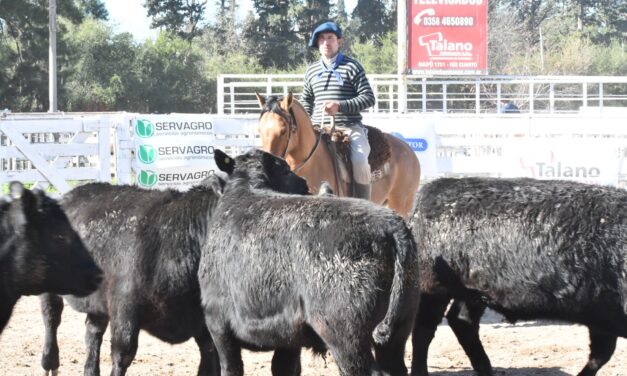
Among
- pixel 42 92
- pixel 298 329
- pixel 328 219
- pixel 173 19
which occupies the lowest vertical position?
pixel 298 329

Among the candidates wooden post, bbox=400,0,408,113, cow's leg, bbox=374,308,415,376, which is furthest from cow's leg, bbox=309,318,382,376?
wooden post, bbox=400,0,408,113

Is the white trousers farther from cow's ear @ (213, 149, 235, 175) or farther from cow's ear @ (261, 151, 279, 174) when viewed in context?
cow's ear @ (213, 149, 235, 175)

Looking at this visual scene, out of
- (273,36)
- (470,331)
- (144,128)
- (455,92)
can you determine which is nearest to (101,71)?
(273,36)

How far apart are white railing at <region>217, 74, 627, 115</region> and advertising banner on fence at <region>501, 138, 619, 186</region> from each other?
6.98 m

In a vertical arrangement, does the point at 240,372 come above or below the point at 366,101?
below

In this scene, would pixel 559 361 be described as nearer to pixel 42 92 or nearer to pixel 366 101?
pixel 366 101

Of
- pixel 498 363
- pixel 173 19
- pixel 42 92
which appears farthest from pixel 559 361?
pixel 173 19

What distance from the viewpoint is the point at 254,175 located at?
6461 mm

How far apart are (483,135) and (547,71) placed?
38685 millimetres

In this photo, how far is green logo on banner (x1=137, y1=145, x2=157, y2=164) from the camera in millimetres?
16547

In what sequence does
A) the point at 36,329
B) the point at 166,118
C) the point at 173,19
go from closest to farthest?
the point at 36,329
the point at 166,118
the point at 173,19

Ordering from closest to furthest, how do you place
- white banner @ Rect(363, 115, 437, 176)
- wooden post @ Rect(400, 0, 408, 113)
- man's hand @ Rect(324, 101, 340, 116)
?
man's hand @ Rect(324, 101, 340, 116), white banner @ Rect(363, 115, 437, 176), wooden post @ Rect(400, 0, 408, 113)

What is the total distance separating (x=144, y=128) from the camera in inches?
653

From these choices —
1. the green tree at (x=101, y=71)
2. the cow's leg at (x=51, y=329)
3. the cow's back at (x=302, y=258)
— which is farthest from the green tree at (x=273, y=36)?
the cow's back at (x=302, y=258)
